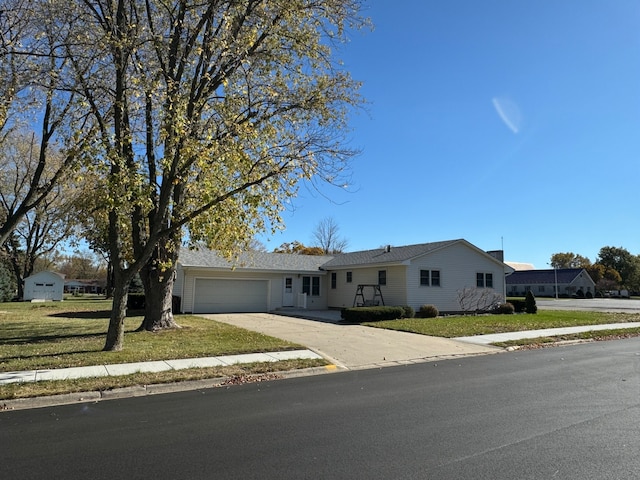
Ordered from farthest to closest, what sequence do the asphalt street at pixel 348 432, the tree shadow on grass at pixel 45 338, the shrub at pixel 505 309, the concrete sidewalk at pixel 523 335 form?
1. the shrub at pixel 505 309
2. the concrete sidewalk at pixel 523 335
3. the tree shadow on grass at pixel 45 338
4. the asphalt street at pixel 348 432

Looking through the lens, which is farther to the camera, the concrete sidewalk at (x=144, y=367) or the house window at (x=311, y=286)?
the house window at (x=311, y=286)

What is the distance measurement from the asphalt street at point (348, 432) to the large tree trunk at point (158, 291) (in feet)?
27.4

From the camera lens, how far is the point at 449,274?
26.1 meters

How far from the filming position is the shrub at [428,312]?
2297cm

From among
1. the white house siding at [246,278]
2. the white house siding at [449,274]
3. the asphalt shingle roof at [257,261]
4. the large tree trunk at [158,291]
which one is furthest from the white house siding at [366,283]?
the large tree trunk at [158,291]

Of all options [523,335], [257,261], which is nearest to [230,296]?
[257,261]

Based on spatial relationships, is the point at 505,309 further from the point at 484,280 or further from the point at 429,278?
the point at 429,278

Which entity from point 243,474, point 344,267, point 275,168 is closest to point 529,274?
point 344,267

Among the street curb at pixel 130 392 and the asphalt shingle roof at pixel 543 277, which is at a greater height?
the asphalt shingle roof at pixel 543 277

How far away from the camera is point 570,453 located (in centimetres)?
461

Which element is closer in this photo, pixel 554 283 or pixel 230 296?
pixel 230 296

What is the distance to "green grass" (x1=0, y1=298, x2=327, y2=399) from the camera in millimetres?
7837

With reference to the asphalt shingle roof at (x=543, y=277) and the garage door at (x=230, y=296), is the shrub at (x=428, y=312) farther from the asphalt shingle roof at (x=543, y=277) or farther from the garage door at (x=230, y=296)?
the asphalt shingle roof at (x=543, y=277)

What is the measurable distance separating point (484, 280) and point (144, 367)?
22.9m
